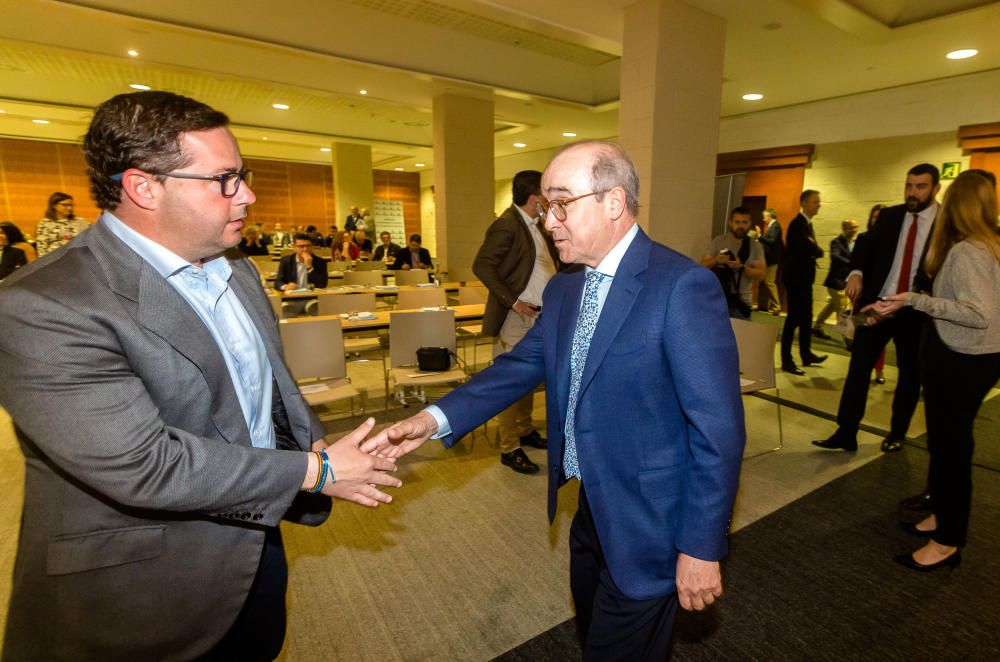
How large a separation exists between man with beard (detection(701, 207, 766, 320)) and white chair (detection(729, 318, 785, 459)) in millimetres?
1163

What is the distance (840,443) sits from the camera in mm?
3729

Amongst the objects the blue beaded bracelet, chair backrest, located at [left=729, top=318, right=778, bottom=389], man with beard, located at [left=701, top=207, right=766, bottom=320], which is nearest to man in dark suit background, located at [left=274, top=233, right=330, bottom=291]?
man with beard, located at [left=701, top=207, right=766, bottom=320]

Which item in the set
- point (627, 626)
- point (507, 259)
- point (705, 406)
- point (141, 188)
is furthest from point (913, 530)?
point (141, 188)

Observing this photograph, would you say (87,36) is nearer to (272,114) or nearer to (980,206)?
(272,114)

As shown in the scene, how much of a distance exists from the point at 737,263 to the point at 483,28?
4.13 meters

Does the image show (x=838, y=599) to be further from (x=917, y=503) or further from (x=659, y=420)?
(x=659, y=420)

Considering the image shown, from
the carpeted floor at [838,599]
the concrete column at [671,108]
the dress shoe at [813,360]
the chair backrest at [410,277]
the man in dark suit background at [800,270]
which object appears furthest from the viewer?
the chair backrest at [410,277]

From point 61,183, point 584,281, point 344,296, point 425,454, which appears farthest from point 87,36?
point 61,183

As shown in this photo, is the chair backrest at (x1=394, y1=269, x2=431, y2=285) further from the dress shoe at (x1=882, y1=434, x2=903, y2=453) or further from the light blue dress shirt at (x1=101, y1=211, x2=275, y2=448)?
the light blue dress shirt at (x1=101, y1=211, x2=275, y2=448)

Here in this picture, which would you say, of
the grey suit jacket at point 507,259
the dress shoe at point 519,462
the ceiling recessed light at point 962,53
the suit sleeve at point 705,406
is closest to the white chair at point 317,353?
the dress shoe at point 519,462

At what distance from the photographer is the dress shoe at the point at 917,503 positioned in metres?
2.91

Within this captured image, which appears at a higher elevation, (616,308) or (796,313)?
(616,308)

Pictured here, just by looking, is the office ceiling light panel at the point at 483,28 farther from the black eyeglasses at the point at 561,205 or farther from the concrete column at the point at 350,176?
the concrete column at the point at 350,176

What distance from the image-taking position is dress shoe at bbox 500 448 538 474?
351cm
